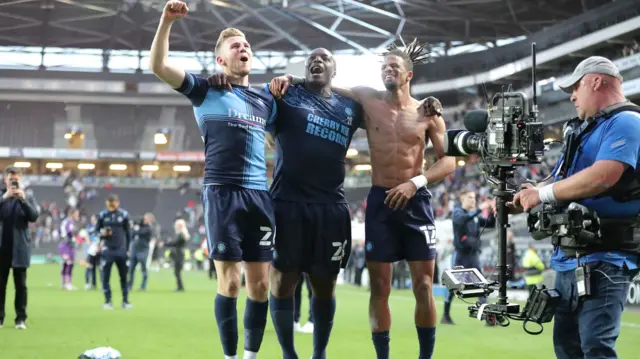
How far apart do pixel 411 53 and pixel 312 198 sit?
1.74 metres

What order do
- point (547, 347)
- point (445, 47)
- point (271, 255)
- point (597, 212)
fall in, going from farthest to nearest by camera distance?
point (445, 47)
point (547, 347)
point (271, 255)
point (597, 212)

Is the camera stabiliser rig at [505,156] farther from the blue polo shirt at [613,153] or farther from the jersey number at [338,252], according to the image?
the jersey number at [338,252]

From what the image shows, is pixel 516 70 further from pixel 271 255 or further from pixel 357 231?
pixel 271 255

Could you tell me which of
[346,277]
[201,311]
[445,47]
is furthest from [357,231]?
[445,47]

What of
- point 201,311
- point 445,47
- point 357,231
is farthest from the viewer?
point 445,47

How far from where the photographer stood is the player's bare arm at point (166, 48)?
5.26 m

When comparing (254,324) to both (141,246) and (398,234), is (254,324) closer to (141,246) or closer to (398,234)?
(398,234)

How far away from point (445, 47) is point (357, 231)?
28.0 metres

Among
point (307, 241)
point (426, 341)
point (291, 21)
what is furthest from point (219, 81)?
point (291, 21)

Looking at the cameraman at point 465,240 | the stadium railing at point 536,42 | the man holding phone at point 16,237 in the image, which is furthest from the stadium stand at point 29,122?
the cameraman at point 465,240

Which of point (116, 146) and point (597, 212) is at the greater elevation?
point (116, 146)

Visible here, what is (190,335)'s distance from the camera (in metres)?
9.98

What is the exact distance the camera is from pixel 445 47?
49625 mm

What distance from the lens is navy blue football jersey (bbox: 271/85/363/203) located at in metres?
6.02
